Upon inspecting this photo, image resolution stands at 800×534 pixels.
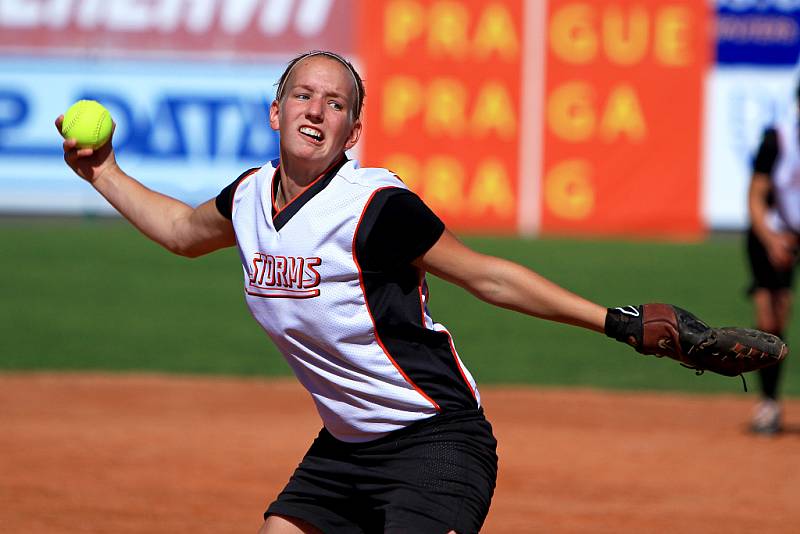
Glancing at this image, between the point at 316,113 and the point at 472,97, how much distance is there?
15571mm

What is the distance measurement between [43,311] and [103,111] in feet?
30.3

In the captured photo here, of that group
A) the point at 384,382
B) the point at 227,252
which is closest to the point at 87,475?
the point at 384,382

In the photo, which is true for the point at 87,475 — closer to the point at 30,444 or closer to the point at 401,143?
the point at 30,444

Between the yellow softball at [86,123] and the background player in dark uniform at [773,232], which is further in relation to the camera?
the background player in dark uniform at [773,232]

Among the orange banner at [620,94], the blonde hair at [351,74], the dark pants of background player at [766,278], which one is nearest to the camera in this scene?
the blonde hair at [351,74]

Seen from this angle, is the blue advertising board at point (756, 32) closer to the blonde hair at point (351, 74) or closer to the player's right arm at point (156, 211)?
the player's right arm at point (156, 211)

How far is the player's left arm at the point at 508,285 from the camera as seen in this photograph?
3.41 m

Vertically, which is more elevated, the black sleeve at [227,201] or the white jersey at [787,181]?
the black sleeve at [227,201]

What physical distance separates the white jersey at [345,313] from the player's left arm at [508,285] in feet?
0.47

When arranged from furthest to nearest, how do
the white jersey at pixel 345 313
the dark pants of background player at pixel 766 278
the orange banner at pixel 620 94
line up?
the orange banner at pixel 620 94, the dark pants of background player at pixel 766 278, the white jersey at pixel 345 313

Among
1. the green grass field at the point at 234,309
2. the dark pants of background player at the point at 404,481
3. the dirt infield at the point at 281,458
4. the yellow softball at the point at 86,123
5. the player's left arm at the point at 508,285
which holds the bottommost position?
the green grass field at the point at 234,309

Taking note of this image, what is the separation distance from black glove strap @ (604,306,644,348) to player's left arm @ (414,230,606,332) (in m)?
0.02

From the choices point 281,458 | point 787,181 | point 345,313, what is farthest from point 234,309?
point 345,313

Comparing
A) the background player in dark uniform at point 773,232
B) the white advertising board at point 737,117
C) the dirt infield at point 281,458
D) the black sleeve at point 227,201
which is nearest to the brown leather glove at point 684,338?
the black sleeve at point 227,201
